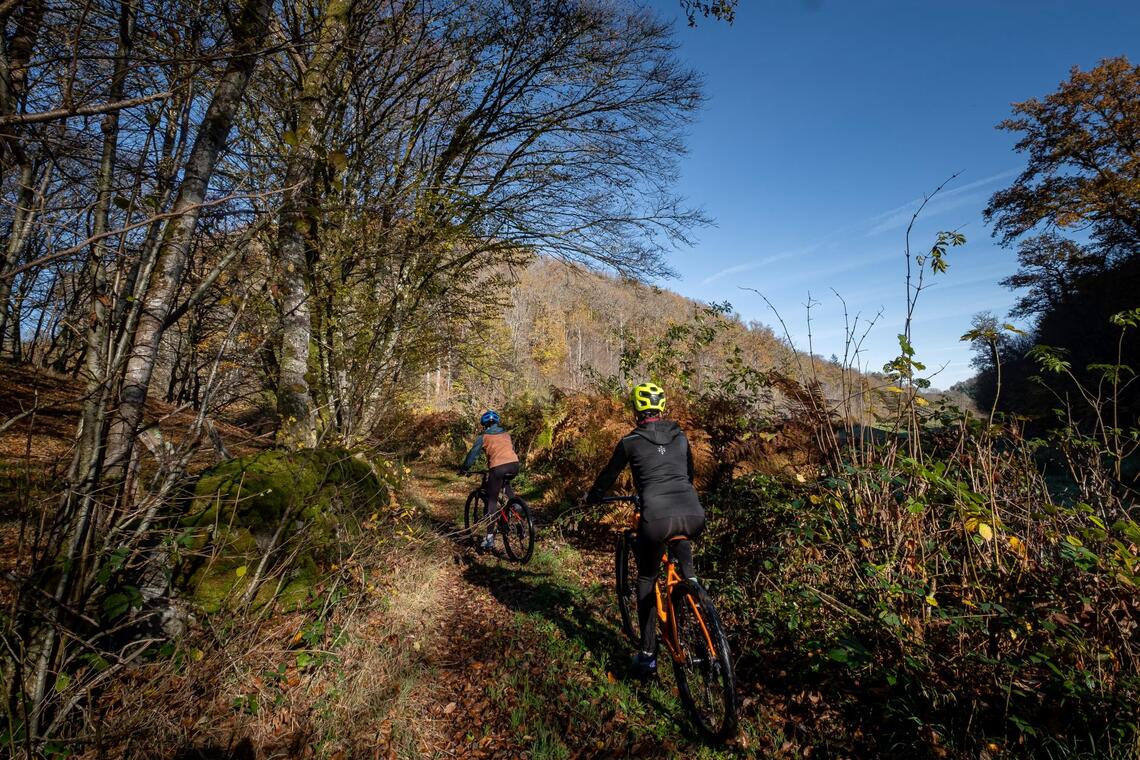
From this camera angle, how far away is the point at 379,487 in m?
6.07

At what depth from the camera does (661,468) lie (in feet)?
11.4

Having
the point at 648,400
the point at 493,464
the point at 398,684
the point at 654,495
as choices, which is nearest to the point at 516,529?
the point at 493,464

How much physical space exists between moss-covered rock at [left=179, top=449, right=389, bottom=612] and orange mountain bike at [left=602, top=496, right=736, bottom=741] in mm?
2723

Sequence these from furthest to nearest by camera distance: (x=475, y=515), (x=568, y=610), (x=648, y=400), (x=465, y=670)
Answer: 1. (x=475, y=515)
2. (x=568, y=610)
3. (x=465, y=670)
4. (x=648, y=400)

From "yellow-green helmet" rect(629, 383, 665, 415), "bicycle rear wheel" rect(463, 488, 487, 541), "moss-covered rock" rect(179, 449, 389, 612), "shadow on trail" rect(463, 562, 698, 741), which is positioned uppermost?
"yellow-green helmet" rect(629, 383, 665, 415)

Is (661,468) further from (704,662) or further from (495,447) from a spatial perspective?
(495,447)

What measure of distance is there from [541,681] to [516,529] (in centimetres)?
275

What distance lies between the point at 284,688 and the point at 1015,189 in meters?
26.7

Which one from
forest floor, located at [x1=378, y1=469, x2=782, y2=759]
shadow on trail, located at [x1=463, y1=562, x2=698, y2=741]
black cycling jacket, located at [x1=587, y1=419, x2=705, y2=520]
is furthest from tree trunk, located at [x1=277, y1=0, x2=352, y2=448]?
black cycling jacket, located at [x1=587, y1=419, x2=705, y2=520]

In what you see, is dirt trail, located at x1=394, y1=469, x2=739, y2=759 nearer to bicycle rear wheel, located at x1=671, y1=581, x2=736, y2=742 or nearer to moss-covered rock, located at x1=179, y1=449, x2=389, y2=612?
bicycle rear wheel, located at x1=671, y1=581, x2=736, y2=742

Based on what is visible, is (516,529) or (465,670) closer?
(465,670)

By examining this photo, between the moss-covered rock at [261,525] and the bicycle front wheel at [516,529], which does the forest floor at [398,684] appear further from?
the bicycle front wheel at [516,529]

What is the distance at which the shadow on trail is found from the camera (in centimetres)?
394

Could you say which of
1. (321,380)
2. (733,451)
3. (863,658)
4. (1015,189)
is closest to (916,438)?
(863,658)
